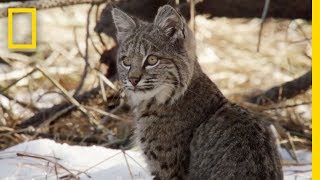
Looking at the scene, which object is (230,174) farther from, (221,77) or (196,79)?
(221,77)

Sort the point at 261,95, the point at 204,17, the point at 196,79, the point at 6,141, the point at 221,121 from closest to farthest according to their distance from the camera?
1. the point at 221,121
2. the point at 196,79
3. the point at 6,141
4. the point at 261,95
5. the point at 204,17

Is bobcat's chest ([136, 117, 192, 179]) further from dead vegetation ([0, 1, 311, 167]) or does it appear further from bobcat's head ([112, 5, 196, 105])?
dead vegetation ([0, 1, 311, 167])

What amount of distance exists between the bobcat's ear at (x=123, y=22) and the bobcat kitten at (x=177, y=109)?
91mm

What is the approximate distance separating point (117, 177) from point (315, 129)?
4.87ft

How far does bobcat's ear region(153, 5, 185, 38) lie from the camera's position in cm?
382

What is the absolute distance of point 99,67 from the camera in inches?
257

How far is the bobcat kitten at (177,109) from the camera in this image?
3578mm

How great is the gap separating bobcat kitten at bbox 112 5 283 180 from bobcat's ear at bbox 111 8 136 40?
91 mm

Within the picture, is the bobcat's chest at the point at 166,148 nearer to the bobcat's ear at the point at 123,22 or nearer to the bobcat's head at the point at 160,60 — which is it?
the bobcat's head at the point at 160,60

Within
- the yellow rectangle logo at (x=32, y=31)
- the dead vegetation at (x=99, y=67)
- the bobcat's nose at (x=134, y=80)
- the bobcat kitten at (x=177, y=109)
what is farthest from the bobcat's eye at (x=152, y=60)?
the yellow rectangle logo at (x=32, y=31)

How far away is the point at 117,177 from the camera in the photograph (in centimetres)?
427

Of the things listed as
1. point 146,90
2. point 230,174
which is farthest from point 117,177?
point 230,174

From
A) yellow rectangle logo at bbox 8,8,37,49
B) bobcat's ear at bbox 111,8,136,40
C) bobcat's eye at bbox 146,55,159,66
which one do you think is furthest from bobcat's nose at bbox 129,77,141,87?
yellow rectangle logo at bbox 8,8,37,49

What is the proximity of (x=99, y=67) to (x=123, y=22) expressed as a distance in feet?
7.95
